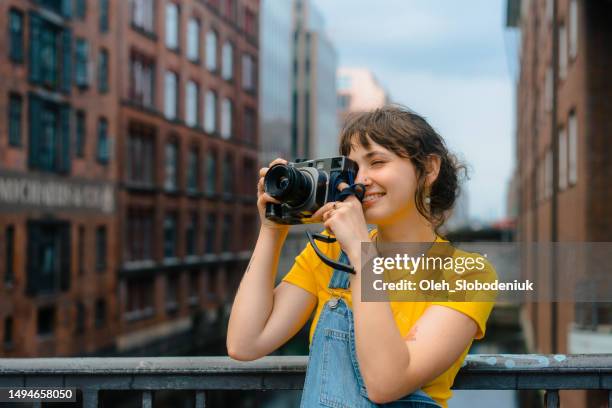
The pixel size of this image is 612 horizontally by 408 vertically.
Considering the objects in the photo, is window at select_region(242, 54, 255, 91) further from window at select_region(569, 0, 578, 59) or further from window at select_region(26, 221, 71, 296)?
window at select_region(569, 0, 578, 59)

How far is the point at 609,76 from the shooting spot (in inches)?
485

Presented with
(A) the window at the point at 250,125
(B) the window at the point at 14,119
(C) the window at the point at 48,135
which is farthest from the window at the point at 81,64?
(A) the window at the point at 250,125

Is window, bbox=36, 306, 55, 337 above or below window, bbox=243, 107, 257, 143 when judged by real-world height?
below

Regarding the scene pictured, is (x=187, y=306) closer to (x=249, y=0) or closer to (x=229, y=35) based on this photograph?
(x=229, y=35)

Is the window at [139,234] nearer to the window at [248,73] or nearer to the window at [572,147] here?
the window at [248,73]

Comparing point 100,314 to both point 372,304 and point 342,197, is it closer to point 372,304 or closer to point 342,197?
point 342,197

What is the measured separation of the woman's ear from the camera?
216 cm

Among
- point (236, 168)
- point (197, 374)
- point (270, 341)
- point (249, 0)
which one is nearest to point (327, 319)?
point (270, 341)

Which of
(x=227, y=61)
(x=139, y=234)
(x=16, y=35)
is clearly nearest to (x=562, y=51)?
(x=16, y=35)

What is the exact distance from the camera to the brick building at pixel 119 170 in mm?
22312

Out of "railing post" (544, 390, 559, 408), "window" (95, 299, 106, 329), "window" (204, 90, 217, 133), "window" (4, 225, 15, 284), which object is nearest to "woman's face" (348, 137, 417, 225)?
"railing post" (544, 390, 559, 408)

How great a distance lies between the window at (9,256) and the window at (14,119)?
2.54 meters

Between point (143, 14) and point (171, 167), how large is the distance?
287 inches

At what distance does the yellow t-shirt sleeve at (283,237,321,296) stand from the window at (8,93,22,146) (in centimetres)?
2105
